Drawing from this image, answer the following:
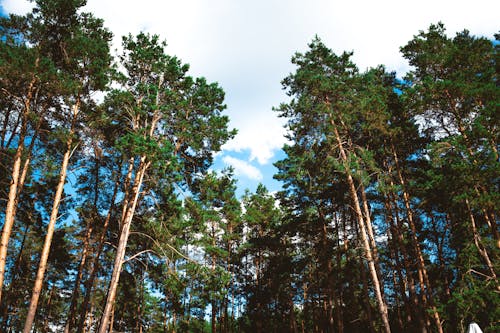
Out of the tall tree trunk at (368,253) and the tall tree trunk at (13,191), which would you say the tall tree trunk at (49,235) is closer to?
the tall tree trunk at (13,191)

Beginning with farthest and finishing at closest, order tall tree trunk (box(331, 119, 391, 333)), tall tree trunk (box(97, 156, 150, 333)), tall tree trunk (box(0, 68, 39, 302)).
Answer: tall tree trunk (box(331, 119, 391, 333)) < tall tree trunk (box(97, 156, 150, 333)) < tall tree trunk (box(0, 68, 39, 302))

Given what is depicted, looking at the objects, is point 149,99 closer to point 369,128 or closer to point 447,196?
point 369,128

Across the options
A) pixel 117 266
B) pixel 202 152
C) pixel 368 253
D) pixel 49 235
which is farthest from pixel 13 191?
pixel 368 253

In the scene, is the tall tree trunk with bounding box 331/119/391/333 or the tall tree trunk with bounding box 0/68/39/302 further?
the tall tree trunk with bounding box 331/119/391/333

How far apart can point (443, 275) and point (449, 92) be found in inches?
430

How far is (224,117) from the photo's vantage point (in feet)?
42.3

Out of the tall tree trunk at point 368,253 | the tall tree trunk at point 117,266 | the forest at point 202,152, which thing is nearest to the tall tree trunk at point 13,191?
the forest at point 202,152

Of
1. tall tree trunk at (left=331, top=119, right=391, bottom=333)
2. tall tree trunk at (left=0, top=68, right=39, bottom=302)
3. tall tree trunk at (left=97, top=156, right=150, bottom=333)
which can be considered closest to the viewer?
tall tree trunk at (left=0, top=68, right=39, bottom=302)

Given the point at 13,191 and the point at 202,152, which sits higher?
the point at 202,152

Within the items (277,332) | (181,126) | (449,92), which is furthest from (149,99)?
(277,332)

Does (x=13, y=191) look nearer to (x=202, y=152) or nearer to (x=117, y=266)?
(x=117, y=266)

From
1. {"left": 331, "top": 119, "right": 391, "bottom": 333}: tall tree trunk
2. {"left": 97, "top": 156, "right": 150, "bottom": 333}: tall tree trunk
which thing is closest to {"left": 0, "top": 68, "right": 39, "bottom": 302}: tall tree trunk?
{"left": 97, "top": 156, "right": 150, "bottom": 333}: tall tree trunk

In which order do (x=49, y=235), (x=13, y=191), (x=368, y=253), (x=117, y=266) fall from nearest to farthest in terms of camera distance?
(x=13, y=191), (x=117, y=266), (x=49, y=235), (x=368, y=253)

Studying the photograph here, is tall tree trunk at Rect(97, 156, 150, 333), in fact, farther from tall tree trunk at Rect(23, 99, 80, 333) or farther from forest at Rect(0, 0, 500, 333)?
tall tree trunk at Rect(23, 99, 80, 333)
